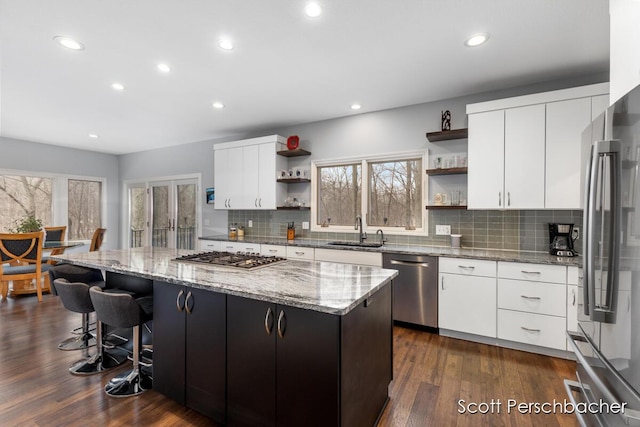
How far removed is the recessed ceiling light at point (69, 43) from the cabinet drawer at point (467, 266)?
149 inches

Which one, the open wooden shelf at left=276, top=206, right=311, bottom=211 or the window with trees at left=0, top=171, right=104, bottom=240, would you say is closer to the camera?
the open wooden shelf at left=276, top=206, right=311, bottom=211

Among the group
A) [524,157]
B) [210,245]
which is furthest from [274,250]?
[524,157]

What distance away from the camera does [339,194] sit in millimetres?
4438

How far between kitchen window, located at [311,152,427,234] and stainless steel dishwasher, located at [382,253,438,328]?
674mm

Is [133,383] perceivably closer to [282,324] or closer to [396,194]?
[282,324]

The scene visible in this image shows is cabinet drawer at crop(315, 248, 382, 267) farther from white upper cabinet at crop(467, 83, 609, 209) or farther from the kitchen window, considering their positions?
white upper cabinet at crop(467, 83, 609, 209)

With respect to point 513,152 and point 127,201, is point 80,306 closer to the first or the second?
point 513,152

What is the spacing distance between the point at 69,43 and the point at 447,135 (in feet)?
12.1

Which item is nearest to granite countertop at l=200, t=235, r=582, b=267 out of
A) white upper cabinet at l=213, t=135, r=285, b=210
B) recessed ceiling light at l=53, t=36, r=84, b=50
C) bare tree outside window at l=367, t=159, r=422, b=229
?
bare tree outside window at l=367, t=159, r=422, b=229

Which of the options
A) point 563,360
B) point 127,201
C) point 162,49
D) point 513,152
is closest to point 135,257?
point 162,49

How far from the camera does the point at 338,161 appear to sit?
437cm

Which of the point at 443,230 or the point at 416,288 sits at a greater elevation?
the point at 443,230

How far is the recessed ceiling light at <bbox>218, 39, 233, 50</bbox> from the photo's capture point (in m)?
2.41

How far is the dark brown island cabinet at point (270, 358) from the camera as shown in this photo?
1439 millimetres
